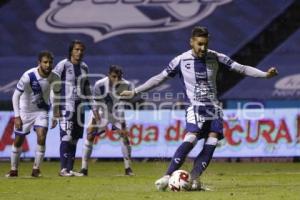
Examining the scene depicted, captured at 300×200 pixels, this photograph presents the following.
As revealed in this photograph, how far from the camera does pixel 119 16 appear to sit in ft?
94.7

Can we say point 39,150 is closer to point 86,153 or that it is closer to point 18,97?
point 18,97

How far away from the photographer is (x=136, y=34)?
28484mm

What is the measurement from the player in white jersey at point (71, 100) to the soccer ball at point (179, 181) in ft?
16.9

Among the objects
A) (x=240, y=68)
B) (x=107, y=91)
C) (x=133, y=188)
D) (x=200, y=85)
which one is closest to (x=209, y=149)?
(x=200, y=85)

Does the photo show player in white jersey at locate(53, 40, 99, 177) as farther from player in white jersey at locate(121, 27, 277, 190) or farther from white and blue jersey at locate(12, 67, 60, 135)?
player in white jersey at locate(121, 27, 277, 190)

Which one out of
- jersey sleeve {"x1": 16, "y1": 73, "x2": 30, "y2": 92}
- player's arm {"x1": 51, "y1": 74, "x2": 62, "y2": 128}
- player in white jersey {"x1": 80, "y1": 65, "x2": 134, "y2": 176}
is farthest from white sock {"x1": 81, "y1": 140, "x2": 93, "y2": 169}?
jersey sleeve {"x1": 16, "y1": 73, "x2": 30, "y2": 92}

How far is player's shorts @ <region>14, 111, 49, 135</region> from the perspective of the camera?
51.6 feet

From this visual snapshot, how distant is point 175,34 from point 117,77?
38.4 ft

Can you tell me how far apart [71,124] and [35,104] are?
2.67 feet

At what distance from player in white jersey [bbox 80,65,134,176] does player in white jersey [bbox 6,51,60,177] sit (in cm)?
134

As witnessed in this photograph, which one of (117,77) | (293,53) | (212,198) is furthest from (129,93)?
(293,53)

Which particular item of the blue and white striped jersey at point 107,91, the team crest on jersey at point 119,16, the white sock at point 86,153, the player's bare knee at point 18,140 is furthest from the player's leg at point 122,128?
the team crest on jersey at point 119,16

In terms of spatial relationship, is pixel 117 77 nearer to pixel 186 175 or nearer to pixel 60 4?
pixel 186 175

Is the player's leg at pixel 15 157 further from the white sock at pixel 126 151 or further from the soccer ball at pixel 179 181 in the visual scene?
the soccer ball at pixel 179 181
